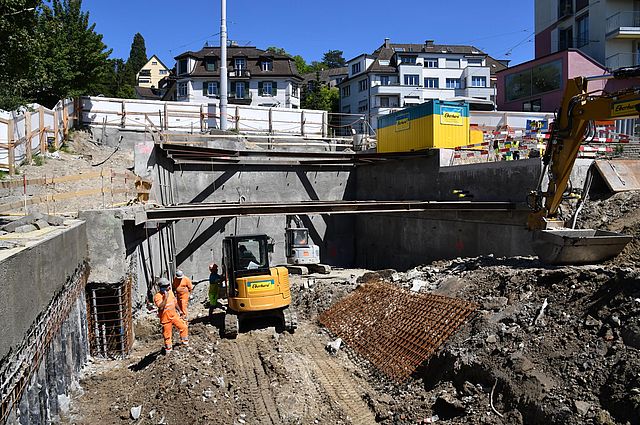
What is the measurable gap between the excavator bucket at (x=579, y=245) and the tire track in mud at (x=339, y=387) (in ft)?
18.2

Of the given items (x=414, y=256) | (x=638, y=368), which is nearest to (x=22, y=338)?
(x=638, y=368)

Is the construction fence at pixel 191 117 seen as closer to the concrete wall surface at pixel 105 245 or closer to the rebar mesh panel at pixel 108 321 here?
the concrete wall surface at pixel 105 245

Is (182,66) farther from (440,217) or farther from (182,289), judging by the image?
(182,289)

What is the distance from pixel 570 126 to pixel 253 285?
320 inches

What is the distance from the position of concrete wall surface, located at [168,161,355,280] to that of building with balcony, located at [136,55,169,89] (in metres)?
71.6

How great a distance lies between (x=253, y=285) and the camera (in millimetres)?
12320

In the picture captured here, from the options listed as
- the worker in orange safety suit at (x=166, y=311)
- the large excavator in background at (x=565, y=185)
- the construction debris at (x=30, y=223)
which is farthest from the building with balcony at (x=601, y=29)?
the construction debris at (x=30, y=223)

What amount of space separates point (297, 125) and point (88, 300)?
69.8 feet

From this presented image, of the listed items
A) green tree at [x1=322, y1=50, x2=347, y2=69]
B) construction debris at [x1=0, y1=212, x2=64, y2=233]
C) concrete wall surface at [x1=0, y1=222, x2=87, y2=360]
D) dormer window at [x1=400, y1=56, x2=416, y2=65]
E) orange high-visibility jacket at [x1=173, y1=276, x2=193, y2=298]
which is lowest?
orange high-visibility jacket at [x1=173, y1=276, x2=193, y2=298]

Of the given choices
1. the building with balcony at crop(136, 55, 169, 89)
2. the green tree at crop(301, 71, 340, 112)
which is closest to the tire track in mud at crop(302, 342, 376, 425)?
the green tree at crop(301, 71, 340, 112)

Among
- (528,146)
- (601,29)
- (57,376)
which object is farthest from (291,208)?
(601,29)

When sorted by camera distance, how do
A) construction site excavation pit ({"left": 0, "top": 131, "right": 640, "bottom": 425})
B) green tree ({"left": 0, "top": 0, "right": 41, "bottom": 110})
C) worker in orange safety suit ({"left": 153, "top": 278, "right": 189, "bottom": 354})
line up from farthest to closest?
worker in orange safety suit ({"left": 153, "top": 278, "right": 189, "bottom": 354}) < green tree ({"left": 0, "top": 0, "right": 41, "bottom": 110}) < construction site excavation pit ({"left": 0, "top": 131, "right": 640, "bottom": 425})

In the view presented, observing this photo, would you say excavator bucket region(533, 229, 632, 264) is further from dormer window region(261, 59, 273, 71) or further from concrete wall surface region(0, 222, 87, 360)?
dormer window region(261, 59, 273, 71)

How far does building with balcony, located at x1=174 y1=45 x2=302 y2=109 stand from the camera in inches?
2165
